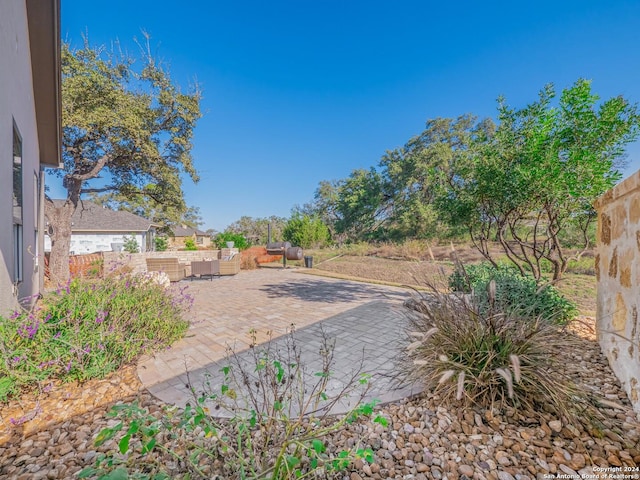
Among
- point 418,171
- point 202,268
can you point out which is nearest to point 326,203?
point 418,171

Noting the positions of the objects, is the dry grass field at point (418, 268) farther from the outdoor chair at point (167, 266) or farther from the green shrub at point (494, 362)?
the outdoor chair at point (167, 266)

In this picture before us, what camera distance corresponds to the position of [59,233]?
10.1 meters

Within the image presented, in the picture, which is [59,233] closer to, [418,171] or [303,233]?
[303,233]

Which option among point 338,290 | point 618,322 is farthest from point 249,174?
point 618,322

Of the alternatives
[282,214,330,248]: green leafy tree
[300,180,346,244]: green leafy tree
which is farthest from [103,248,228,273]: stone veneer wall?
[300,180,346,244]: green leafy tree

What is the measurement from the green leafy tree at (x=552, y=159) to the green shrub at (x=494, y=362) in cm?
245

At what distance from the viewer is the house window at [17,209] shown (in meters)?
4.12

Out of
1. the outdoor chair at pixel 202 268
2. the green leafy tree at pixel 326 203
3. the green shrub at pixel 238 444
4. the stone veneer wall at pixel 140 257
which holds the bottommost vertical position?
the green shrub at pixel 238 444

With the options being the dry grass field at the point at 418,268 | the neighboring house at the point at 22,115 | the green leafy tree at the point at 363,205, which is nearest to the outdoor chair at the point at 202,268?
the neighboring house at the point at 22,115

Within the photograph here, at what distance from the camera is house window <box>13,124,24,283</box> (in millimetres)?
4121

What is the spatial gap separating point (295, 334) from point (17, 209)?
4.86 metres

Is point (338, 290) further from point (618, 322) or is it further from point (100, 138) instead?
point (100, 138)

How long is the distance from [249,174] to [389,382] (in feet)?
70.3

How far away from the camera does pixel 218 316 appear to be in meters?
5.12
